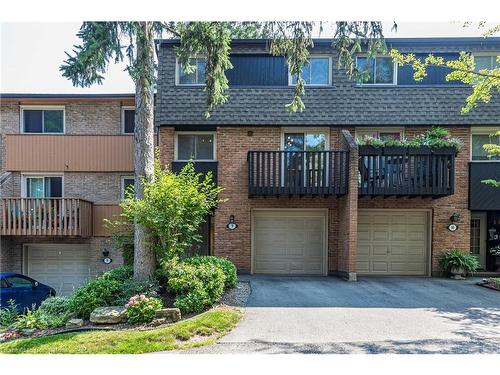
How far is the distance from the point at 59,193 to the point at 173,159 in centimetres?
521

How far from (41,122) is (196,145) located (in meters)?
6.57

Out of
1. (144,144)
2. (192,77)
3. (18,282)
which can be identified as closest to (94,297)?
(144,144)

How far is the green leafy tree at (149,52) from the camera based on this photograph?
6.89 metres

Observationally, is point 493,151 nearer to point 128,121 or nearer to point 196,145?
point 196,145

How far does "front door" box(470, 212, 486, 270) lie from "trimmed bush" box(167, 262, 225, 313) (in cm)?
1015

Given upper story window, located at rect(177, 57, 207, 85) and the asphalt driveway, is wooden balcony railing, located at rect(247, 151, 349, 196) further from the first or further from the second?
upper story window, located at rect(177, 57, 207, 85)

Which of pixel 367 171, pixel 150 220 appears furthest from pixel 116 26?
pixel 367 171

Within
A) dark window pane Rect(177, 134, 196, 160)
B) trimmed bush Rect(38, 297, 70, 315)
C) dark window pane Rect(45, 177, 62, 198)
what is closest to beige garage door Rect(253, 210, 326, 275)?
dark window pane Rect(177, 134, 196, 160)

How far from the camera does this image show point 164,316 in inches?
263

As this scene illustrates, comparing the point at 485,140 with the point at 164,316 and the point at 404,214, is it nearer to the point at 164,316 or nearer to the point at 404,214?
the point at 404,214

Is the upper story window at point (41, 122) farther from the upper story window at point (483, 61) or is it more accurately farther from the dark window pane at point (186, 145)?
the upper story window at point (483, 61)

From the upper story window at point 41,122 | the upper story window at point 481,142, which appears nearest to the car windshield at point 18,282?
the upper story window at point 41,122

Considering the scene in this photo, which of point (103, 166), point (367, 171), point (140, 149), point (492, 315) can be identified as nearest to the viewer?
point (492, 315)

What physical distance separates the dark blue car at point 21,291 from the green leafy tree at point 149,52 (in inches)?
230
